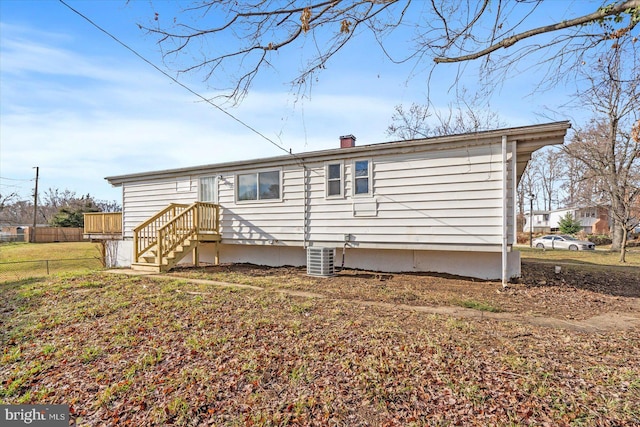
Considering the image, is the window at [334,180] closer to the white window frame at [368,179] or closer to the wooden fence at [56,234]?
the white window frame at [368,179]

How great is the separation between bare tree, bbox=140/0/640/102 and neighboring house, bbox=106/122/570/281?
3363mm

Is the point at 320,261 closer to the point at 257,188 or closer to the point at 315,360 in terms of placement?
the point at 257,188

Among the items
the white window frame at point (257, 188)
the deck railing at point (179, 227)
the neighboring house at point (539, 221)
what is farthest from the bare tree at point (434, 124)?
the neighboring house at point (539, 221)

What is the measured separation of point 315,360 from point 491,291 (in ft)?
16.8

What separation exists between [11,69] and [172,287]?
5969 mm

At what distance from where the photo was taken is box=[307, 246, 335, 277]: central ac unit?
882cm

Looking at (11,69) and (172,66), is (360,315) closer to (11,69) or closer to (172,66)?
(172,66)

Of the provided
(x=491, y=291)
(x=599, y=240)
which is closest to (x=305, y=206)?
(x=491, y=291)

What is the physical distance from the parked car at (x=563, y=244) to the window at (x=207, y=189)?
82.6 ft

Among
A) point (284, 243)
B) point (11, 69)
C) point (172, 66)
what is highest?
point (11, 69)

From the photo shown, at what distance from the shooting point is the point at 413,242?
8461 millimetres

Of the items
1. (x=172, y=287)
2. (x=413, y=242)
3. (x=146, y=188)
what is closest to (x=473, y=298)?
(x=413, y=242)

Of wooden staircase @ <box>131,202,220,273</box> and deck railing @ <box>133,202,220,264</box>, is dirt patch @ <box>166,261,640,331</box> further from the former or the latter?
deck railing @ <box>133,202,220,264</box>

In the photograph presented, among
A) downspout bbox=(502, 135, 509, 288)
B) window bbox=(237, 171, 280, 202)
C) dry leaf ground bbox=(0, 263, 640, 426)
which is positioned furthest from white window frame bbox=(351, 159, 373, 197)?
dry leaf ground bbox=(0, 263, 640, 426)
